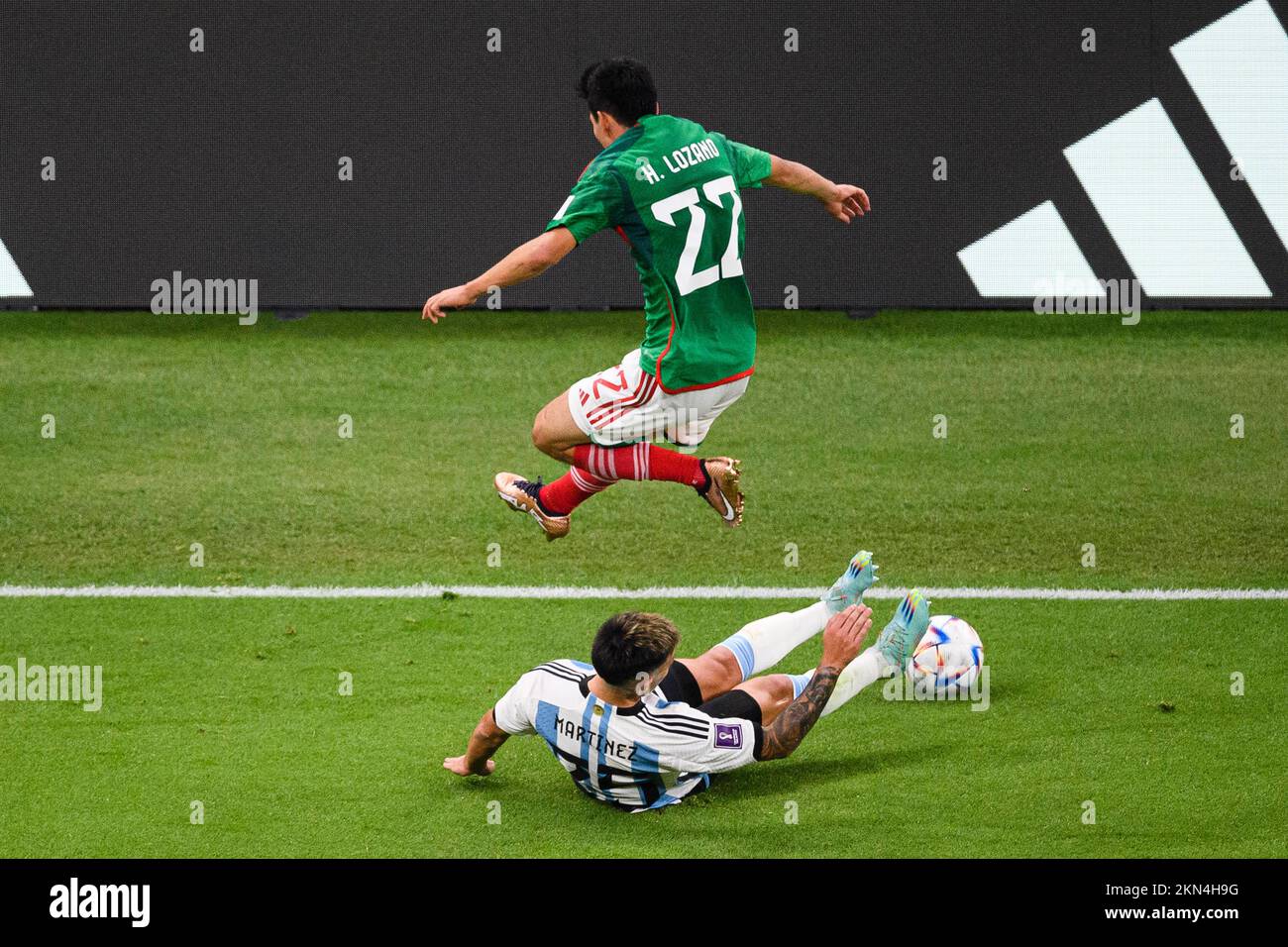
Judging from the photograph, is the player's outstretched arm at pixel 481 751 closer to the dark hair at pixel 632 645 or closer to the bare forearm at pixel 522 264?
the dark hair at pixel 632 645

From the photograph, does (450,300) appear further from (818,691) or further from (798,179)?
(818,691)

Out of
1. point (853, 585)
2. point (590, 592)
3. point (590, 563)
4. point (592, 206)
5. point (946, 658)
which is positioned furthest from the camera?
point (590, 563)

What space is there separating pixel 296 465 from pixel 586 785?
6933mm

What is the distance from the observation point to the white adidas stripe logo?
56.3 feet

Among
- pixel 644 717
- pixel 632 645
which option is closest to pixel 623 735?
pixel 644 717

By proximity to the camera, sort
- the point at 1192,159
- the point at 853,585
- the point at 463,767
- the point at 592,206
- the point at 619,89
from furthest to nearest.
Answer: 1. the point at 1192,159
2. the point at 853,585
3. the point at 463,767
4. the point at 619,89
5. the point at 592,206

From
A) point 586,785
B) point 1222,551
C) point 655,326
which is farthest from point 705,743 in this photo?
point 1222,551

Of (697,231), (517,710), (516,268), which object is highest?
(697,231)

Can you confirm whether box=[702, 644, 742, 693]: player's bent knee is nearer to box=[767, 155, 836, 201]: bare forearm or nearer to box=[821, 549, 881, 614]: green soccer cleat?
box=[821, 549, 881, 614]: green soccer cleat

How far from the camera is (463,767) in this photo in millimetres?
8906

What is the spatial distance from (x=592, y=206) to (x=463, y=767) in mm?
3025

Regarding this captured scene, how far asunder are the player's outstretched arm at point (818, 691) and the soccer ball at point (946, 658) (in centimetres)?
161

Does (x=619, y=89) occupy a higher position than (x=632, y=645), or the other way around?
(x=619, y=89)

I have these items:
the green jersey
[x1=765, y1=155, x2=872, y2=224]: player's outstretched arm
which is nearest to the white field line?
the green jersey
